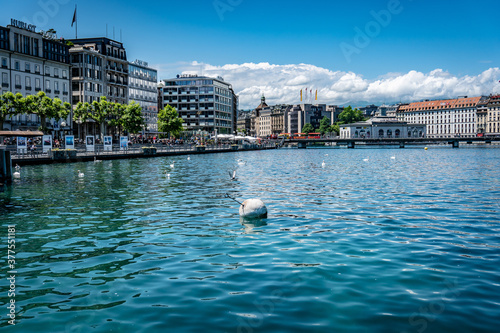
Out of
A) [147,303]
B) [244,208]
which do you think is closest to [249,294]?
[147,303]

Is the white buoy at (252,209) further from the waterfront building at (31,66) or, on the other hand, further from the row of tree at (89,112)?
A: the waterfront building at (31,66)

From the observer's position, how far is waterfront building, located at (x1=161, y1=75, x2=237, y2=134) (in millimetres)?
168613

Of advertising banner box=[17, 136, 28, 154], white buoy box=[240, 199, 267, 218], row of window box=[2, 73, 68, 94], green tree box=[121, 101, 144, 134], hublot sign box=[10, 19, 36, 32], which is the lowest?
white buoy box=[240, 199, 267, 218]

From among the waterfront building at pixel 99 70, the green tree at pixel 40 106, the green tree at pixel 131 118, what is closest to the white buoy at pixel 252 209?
the green tree at pixel 40 106

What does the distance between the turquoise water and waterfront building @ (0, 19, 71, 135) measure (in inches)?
2616

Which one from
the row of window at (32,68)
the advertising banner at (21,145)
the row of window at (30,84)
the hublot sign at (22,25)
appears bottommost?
the advertising banner at (21,145)

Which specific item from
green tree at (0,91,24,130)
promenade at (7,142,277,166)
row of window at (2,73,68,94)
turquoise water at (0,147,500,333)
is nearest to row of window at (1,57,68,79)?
row of window at (2,73,68,94)

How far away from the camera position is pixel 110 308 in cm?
870

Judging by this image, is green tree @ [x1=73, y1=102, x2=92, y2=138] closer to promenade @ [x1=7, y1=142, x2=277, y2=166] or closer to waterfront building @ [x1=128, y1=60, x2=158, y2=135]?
promenade @ [x1=7, y1=142, x2=277, y2=166]

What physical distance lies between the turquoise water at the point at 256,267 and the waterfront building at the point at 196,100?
147180mm

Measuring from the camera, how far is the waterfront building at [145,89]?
128 meters

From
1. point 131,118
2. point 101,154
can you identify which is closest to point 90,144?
point 101,154

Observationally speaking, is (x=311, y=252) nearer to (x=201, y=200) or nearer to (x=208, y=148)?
(x=201, y=200)

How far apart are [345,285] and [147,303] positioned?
4150 mm
